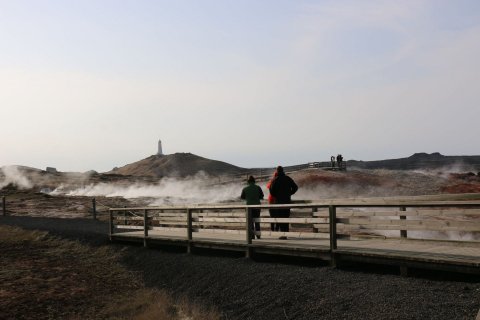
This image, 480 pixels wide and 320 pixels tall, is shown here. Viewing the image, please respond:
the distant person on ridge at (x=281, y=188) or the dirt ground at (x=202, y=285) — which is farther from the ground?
the distant person on ridge at (x=281, y=188)

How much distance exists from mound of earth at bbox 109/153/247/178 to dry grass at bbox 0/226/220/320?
82221mm

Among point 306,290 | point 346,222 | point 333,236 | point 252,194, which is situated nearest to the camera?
point 306,290

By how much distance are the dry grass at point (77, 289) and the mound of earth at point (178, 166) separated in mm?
82221

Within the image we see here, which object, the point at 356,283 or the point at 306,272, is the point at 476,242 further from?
the point at 306,272

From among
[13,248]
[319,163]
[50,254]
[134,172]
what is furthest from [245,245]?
[134,172]

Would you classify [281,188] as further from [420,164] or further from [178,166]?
[178,166]

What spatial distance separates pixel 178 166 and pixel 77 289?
95435mm

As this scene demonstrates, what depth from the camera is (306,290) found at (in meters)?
9.95

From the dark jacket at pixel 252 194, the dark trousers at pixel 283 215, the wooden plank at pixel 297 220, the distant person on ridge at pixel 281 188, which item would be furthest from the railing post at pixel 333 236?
the dark jacket at pixel 252 194

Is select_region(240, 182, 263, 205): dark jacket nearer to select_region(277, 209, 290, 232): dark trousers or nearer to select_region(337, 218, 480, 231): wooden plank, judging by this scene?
select_region(277, 209, 290, 232): dark trousers

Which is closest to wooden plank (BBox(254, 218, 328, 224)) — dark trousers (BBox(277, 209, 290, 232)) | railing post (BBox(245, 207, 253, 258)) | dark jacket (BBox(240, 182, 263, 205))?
railing post (BBox(245, 207, 253, 258))

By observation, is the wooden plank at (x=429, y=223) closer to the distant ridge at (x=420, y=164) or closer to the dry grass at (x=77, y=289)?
the dry grass at (x=77, y=289)

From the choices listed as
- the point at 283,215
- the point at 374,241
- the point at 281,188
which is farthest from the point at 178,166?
the point at 374,241

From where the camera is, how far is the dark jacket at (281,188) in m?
14.1
